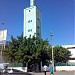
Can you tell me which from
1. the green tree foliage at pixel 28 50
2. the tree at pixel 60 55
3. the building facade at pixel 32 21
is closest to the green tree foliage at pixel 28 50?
the green tree foliage at pixel 28 50

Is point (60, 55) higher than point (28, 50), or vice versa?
point (28, 50)

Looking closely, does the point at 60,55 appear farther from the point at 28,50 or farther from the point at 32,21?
the point at 32,21

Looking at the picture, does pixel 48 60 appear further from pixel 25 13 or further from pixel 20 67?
pixel 25 13

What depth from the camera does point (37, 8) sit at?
3529 inches

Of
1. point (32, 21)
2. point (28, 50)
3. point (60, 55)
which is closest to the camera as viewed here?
point (28, 50)

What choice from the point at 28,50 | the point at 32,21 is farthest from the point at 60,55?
the point at 32,21

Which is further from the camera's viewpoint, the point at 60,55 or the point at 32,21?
the point at 32,21

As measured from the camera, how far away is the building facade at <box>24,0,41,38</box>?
85425 millimetres

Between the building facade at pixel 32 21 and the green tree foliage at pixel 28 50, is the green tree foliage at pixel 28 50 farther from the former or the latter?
the building facade at pixel 32 21

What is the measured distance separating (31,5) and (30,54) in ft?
152

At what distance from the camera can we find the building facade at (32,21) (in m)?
85.4

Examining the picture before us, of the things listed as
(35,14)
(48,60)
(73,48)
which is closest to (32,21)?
(35,14)

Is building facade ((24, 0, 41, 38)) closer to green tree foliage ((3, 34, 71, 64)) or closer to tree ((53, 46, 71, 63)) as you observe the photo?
tree ((53, 46, 71, 63))

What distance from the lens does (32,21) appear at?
3383 inches
